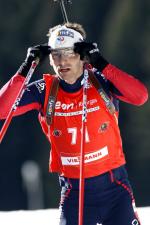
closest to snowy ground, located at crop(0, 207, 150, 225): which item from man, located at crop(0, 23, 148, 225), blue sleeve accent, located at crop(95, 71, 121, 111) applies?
man, located at crop(0, 23, 148, 225)

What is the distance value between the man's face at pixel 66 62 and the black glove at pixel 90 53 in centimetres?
3

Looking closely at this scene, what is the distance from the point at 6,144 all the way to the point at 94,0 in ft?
10.1

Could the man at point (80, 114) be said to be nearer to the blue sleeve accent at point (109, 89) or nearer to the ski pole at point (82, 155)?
the blue sleeve accent at point (109, 89)

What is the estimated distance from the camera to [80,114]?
278 inches

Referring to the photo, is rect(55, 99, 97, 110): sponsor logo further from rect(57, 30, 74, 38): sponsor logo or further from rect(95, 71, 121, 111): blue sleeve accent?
rect(57, 30, 74, 38): sponsor logo

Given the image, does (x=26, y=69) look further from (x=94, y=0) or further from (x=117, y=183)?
(x=94, y=0)

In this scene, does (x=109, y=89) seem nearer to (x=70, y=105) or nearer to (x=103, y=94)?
(x=103, y=94)

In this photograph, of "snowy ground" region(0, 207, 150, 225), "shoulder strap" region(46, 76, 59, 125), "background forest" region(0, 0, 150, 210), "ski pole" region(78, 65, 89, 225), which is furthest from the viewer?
"background forest" region(0, 0, 150, 210)

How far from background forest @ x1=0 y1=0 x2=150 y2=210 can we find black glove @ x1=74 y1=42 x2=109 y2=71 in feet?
40.5

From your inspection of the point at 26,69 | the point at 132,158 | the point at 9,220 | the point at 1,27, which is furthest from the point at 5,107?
the point at 1,27

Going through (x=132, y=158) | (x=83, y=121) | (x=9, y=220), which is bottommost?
(x=132, y=158)

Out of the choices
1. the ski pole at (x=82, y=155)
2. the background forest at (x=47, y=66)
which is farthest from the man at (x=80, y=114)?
the background forest at (x=47, y=66)

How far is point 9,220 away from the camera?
8.68m

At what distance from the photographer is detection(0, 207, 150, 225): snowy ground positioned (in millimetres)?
8508
